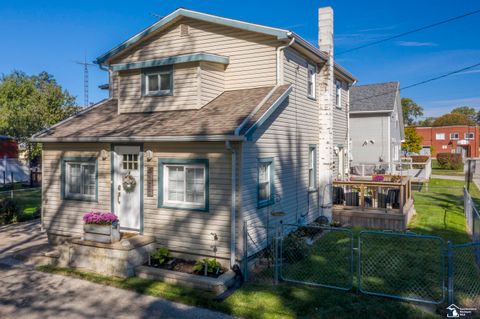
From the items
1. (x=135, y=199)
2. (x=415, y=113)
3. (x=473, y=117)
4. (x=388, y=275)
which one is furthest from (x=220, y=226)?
(x=473, y=117)

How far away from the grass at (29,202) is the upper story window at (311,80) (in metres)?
12.1

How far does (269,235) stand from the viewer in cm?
1034

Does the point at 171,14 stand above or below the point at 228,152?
above

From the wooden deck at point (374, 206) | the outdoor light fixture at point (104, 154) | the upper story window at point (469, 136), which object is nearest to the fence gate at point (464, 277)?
the wooden deck at point (374, 206)

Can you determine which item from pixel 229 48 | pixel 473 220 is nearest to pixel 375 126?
pixel 473 220

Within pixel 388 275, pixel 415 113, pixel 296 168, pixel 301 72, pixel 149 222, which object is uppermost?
pixel 415 113

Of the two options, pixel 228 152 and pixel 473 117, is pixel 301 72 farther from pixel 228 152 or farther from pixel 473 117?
pixel 473 117

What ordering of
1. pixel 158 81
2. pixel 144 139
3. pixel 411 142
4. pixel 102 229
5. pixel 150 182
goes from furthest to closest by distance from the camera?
pixel 411 142 < pixel 158 81 < pixel 150 182 < pixel 144 139 < pixel 102 229

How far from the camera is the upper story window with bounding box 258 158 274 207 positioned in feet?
32.9

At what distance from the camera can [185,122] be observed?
998 centimetres

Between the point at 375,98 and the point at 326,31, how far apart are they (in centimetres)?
1407

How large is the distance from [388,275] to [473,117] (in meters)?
125

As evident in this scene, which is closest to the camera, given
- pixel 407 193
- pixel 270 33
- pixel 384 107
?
pixel 270 33

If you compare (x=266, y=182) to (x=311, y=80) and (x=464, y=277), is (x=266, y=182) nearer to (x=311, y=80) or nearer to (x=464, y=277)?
(x=464, y=277)
